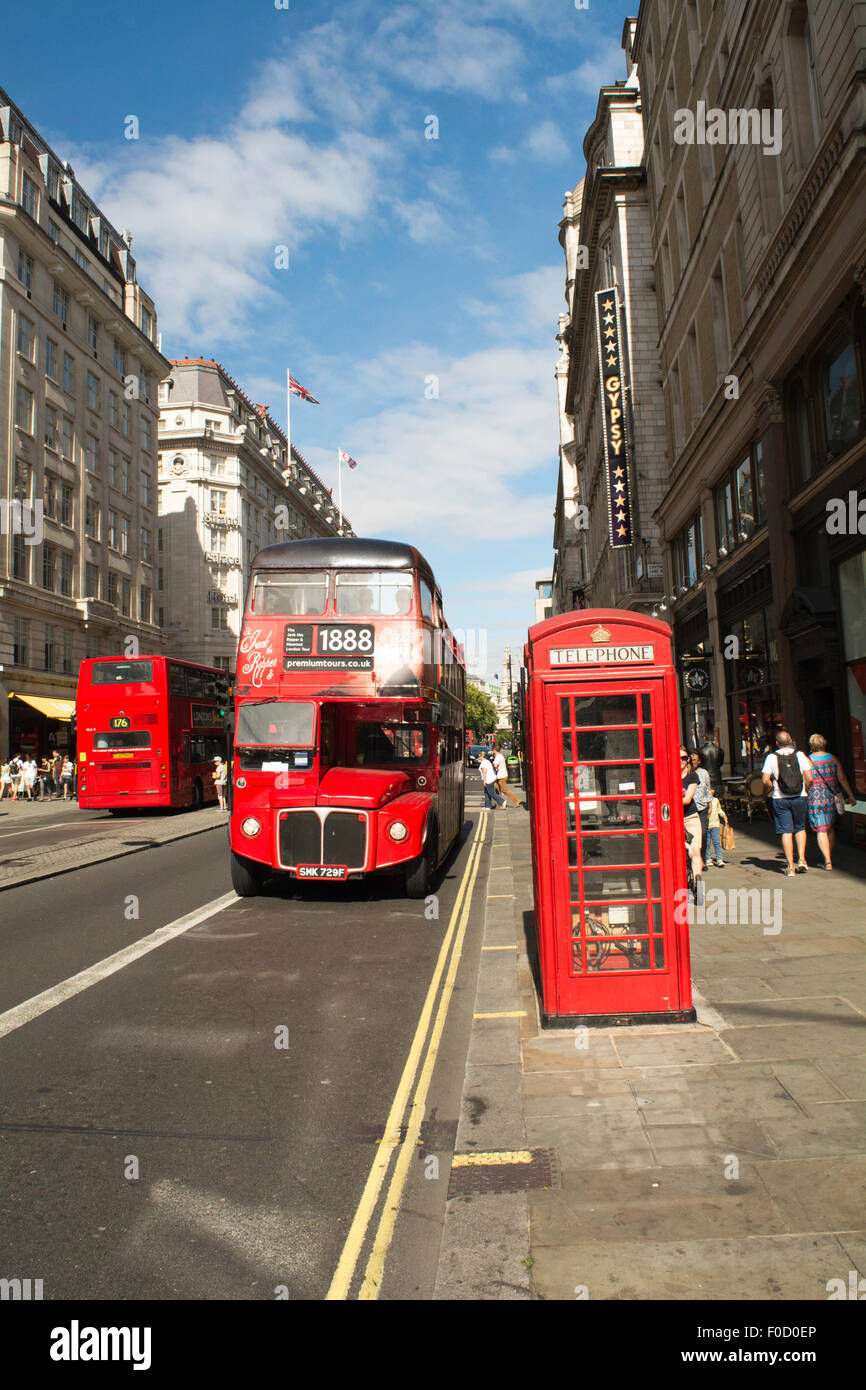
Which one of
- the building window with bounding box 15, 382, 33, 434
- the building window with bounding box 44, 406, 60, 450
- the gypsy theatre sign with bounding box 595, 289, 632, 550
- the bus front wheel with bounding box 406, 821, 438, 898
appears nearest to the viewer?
the bus front wheel with bounding box 406, 821, 438, 898

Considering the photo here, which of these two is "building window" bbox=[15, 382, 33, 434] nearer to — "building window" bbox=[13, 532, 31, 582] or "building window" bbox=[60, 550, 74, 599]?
"building window" bbox=[13, 532, 31, 582]

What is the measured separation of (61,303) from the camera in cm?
4538

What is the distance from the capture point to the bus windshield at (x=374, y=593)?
1188 cm

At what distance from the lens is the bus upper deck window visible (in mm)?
11906

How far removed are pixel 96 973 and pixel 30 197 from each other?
148 ft

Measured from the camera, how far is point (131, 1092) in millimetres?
5293

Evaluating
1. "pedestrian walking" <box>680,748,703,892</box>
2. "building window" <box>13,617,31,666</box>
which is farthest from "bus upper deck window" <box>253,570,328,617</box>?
"building window" <box>13,617,31,666</box>

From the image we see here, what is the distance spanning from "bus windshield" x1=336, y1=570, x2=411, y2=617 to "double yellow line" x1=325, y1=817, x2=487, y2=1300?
201 inches

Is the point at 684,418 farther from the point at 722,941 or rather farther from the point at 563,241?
the point at 563,241

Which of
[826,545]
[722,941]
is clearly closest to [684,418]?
[826,545]

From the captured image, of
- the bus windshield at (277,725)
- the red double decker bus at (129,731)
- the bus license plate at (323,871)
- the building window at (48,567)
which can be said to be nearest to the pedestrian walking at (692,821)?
the bus license plate at (323,871)

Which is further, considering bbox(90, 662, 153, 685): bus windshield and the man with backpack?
bbox(90, 662, 153, 685): bus windshield

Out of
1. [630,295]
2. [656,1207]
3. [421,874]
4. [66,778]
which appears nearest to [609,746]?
[656,1207]
